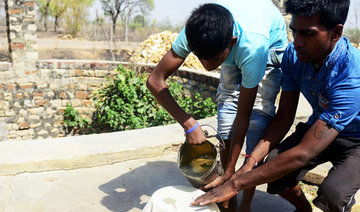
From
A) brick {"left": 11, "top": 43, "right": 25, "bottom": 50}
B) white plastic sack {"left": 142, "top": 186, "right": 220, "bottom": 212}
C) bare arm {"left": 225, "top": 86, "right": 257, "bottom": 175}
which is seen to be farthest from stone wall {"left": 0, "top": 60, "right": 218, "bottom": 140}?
white plastic sack {"left": 142, "top": 186, "right": 220, "bottom": 212}

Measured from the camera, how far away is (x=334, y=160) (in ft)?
7.06

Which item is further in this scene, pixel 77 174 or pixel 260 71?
pixel 77 174

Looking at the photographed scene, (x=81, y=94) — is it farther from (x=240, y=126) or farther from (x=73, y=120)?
(x=240, y=126)

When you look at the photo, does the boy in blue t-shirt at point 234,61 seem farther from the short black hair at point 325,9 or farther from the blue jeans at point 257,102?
the short black hair at point 325,9

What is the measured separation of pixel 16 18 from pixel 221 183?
6695mm

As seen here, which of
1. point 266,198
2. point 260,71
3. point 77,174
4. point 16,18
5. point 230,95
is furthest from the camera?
point 16,18

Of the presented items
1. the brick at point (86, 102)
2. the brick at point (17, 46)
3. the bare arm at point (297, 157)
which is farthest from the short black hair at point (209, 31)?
the brick at point (86, 102)

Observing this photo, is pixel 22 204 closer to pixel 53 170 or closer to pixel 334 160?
pixel 53 170

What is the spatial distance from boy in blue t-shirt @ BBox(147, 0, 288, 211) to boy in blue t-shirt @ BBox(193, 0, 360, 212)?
0.66 ft

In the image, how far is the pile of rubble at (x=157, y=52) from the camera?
9367mm

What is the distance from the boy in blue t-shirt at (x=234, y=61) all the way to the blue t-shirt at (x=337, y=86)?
0.27m

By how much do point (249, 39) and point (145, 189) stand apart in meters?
1.58

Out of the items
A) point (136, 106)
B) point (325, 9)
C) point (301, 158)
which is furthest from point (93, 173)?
point (136, 106)

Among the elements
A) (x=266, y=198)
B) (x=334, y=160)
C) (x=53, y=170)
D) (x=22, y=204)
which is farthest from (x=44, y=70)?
(x=334, y=160)
